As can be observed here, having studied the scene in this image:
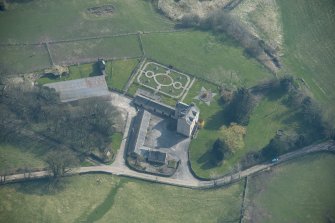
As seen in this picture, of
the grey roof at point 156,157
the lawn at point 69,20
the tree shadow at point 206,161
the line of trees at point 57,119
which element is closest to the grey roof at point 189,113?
the tree shadow at point 206,161

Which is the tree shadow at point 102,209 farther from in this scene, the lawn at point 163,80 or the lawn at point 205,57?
the lawn at point 205,57

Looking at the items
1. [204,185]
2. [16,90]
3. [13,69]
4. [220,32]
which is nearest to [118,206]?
[204,185]

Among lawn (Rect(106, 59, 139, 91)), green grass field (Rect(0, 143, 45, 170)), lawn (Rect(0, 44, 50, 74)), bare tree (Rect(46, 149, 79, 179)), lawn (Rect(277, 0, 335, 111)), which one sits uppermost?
lawn (Rect(277, 0, 335, 111))

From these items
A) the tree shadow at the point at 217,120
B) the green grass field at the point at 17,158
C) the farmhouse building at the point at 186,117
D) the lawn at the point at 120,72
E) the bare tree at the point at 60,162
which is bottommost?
the green grass field at the point at 17,158

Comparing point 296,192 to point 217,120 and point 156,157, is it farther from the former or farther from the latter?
point 156,157

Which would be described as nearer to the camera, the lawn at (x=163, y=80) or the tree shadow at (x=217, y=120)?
the tree shadow at (x=217, y=120)

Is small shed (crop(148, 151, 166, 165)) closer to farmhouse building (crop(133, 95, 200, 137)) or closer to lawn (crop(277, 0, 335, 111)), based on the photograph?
farmhouse building (crop(133, 95, 200, 137))

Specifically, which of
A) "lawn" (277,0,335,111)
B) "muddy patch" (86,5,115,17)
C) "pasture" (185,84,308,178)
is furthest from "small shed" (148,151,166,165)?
"muddy patch" (86,5,115,17)
